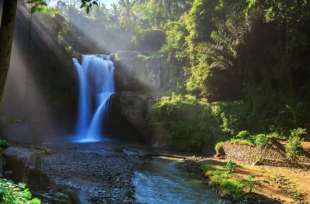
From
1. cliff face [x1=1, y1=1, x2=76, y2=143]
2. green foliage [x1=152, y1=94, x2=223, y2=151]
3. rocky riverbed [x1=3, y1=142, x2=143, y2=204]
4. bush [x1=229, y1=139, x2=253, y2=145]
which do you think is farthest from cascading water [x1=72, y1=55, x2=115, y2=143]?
bush [x1=229, y1=139, x2=253, y2=145]

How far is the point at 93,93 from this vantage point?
31312 mm

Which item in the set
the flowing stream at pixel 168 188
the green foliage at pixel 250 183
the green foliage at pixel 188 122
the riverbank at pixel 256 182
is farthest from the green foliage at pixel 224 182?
the green foliage at pixel 188 122

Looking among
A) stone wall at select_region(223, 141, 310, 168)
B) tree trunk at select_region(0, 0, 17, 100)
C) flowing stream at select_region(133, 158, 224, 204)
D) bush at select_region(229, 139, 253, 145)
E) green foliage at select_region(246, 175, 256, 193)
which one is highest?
tree trunk at select_region(0, 0, 17, 100)

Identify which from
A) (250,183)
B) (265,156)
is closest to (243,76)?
(265,156)

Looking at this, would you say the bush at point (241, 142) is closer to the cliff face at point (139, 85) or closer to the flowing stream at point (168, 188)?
the flowing stream at point (168, 188)

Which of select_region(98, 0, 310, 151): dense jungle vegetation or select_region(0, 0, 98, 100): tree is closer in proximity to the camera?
select_region(0, 0, 98, 100): tree

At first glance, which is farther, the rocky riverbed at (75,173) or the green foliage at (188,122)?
the green foliage at (188,122)

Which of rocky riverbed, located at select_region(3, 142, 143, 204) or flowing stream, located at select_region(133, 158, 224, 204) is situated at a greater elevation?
rocky riverbed, located at select_region(3, 142, 143, 204)

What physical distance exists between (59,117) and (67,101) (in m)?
1.50

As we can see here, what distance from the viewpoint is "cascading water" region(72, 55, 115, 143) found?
93.1 feet

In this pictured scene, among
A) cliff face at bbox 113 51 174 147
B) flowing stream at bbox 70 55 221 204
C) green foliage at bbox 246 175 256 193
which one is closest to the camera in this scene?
green foliage at bbox 246 175 256 193

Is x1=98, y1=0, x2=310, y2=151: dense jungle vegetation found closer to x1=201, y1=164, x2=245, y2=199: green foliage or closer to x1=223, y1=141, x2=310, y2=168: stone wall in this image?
x1=223, y1=141, x2=310, y2=168: stone wall

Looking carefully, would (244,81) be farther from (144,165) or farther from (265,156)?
(144,165)

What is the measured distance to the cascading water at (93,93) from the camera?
2839 cm
